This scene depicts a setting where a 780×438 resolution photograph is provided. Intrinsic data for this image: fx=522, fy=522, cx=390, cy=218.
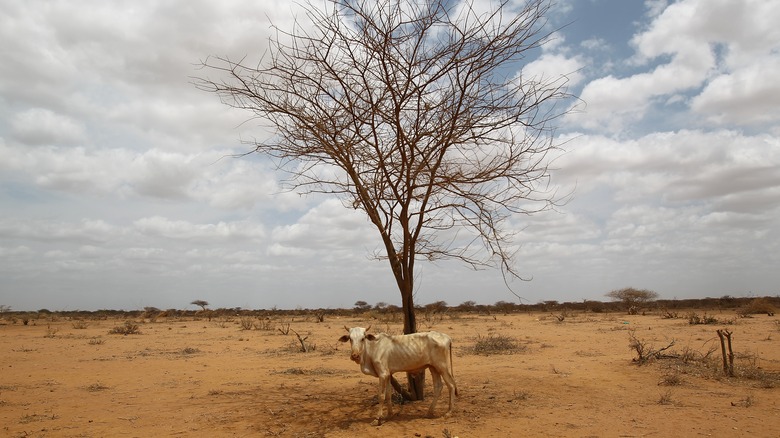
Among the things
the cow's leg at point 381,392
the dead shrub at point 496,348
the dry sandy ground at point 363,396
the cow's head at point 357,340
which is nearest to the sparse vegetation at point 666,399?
the dry sandy ground at point 363,396

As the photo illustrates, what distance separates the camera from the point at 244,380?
459 inches

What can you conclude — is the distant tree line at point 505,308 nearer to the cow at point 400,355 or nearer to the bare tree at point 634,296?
the bare tree at point 634,296

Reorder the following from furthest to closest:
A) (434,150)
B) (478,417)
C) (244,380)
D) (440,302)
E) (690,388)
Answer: (440,302) → (244,380) → (690,388) → (434,150) → (478,417)

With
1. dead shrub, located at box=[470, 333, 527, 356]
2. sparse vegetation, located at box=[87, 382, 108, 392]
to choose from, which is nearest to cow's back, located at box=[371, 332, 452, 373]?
sparse vegetation, located at box=[87, 382, 108, 392]

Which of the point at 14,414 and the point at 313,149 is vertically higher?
the point at 313,149

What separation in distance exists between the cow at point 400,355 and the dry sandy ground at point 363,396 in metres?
0.64

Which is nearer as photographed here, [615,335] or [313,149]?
[313,149]

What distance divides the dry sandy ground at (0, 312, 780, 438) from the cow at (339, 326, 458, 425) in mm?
644

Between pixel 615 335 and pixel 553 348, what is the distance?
16.7 feet

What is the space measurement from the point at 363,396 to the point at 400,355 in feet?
7.83

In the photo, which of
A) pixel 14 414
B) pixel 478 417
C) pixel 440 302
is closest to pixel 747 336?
pixel 478 417

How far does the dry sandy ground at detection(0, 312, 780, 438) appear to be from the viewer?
23.2ft

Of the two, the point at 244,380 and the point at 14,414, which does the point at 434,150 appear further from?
the point at 14,414

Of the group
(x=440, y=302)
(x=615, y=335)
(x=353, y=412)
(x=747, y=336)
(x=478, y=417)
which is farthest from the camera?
(x=440, y=302)
